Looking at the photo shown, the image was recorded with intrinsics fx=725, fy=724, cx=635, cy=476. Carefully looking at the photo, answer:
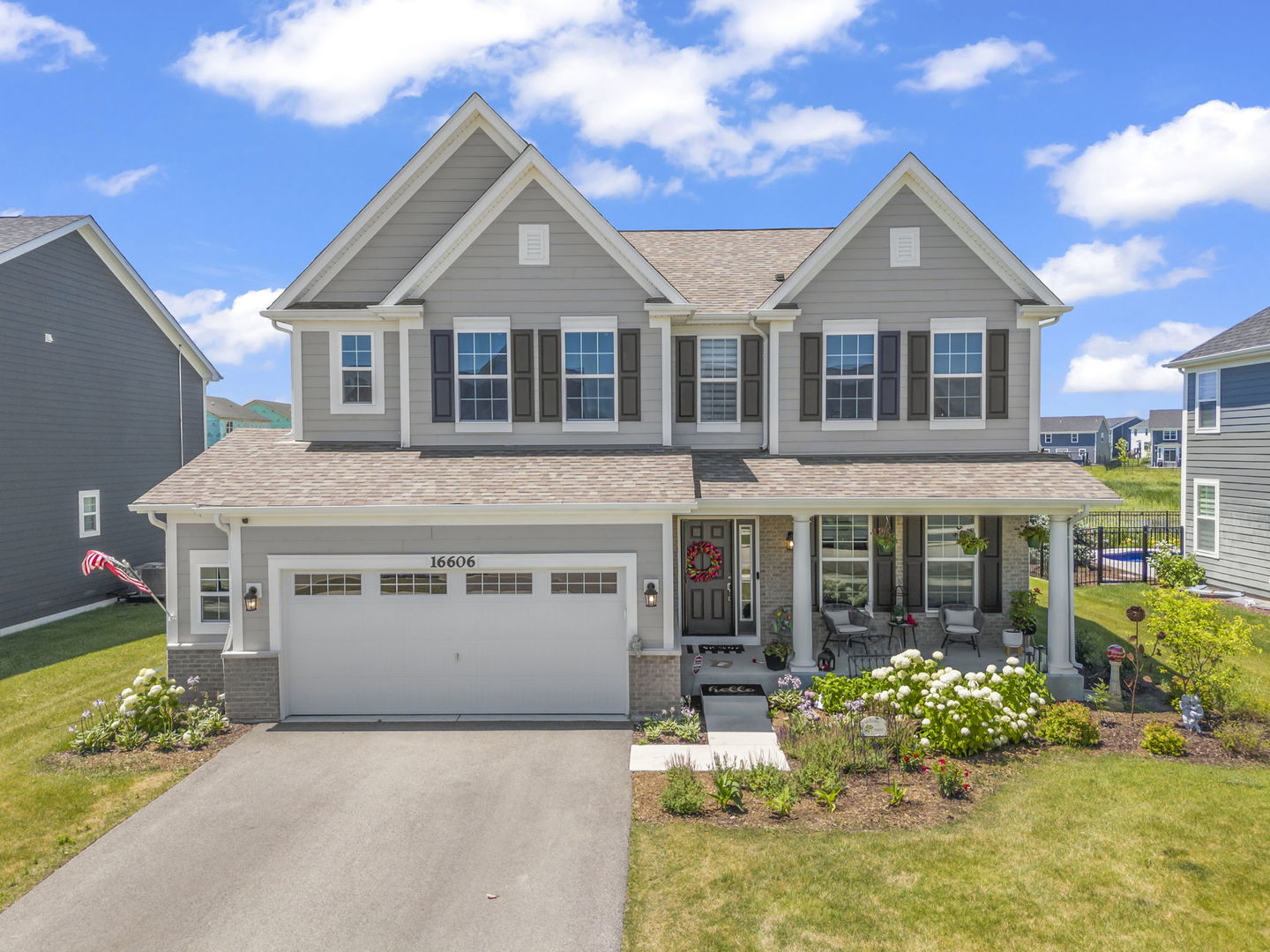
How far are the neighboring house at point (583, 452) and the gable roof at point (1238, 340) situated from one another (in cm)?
1031

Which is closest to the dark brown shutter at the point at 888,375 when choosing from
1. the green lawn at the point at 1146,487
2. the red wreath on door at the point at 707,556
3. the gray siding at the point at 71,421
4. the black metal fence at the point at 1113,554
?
the red wreath on door at the point at 707,556

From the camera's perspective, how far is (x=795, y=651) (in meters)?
12.6

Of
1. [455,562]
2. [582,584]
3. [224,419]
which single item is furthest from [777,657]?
[224,419]

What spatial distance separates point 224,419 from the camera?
3612 cm

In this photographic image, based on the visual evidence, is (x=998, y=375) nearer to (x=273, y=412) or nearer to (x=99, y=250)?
(x=99, y=250)

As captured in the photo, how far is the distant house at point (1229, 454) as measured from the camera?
1906 centimetres

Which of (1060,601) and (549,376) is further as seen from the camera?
(549,376)

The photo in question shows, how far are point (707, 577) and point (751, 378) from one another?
13.3 ft

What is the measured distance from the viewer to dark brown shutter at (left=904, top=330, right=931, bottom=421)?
13930mm

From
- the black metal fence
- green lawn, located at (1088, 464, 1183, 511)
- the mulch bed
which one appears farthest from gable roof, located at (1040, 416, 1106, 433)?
the mulch bed

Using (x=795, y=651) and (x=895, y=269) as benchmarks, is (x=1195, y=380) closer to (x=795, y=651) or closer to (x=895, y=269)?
(x=895, y=269)

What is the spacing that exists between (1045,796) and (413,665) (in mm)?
9009

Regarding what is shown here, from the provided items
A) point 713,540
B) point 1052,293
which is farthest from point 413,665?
point 1052,293

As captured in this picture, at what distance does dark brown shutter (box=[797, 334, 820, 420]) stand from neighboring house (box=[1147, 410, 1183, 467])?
7574 centimetres
